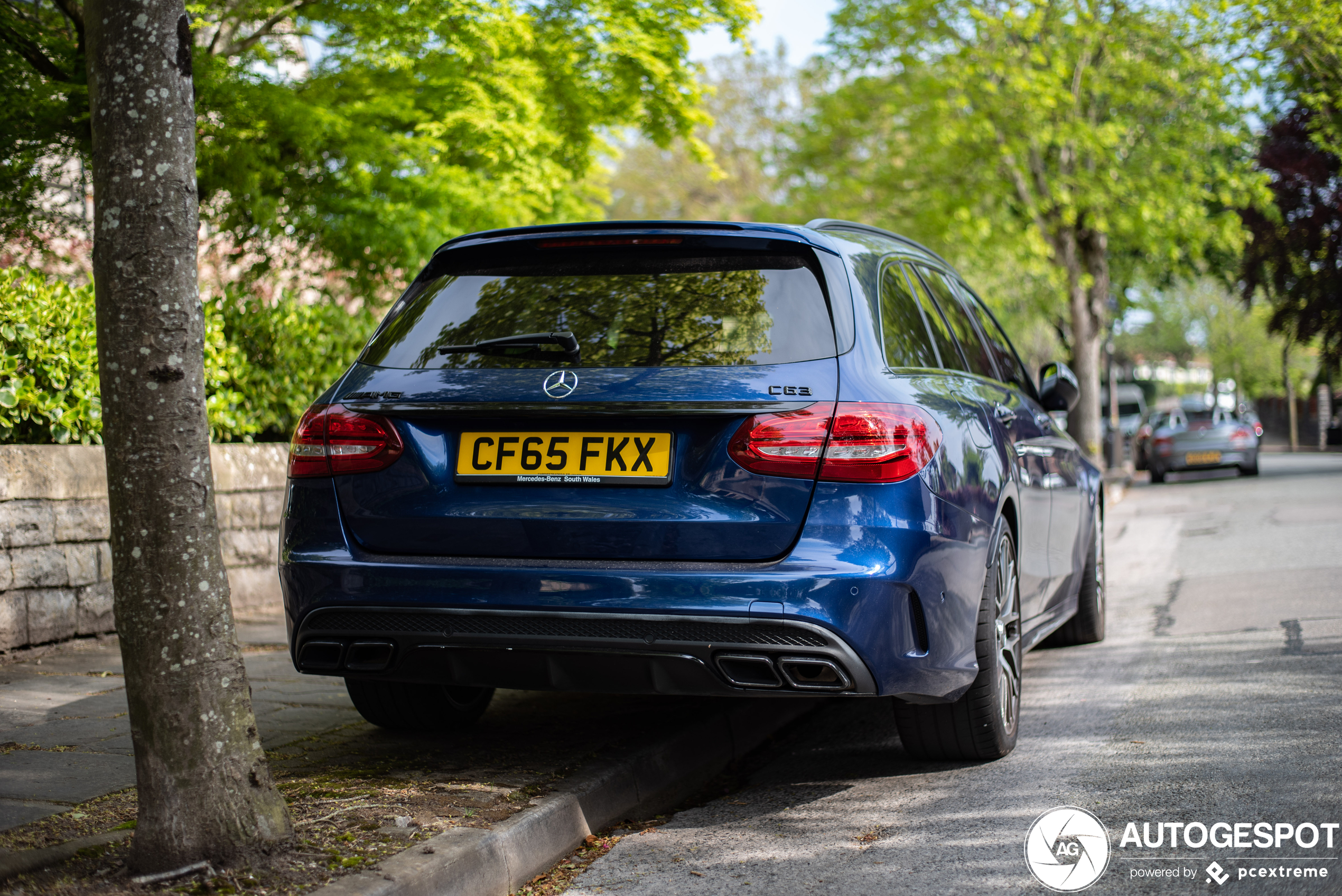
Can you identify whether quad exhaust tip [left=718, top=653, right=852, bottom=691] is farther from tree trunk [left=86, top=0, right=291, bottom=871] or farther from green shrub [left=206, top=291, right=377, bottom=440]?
green shrub [left=206, top=291, right=377, bottom=440]

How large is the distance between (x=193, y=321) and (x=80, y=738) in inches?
82.7

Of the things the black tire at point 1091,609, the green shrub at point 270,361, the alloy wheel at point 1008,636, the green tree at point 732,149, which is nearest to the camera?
the alloy wheel at point 1008,636

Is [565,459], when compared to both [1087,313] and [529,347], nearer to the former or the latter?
[529,347]

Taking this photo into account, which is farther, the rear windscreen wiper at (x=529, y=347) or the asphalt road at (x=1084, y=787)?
the rear windscreen wiper at (x=529, y=347)

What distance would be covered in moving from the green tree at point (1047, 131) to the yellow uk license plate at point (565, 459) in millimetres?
16955

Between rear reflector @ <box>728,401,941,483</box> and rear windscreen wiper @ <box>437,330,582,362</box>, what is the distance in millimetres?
617

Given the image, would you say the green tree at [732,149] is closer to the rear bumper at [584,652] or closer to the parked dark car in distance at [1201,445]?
the parked dark car in distance at [1201,445]

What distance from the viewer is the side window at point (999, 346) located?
579 cm

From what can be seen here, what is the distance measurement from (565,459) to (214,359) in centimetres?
462

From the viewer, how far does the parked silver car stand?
23.7 meters

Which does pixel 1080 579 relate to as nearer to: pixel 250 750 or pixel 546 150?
pixel 250 750

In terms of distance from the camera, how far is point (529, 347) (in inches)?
155

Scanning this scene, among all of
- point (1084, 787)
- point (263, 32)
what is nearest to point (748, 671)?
point (1084, 787)

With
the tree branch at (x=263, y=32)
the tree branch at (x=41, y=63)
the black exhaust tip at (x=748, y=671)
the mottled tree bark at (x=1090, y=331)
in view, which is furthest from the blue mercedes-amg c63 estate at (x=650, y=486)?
the mottled tree bark at (x=1090, y=331)
